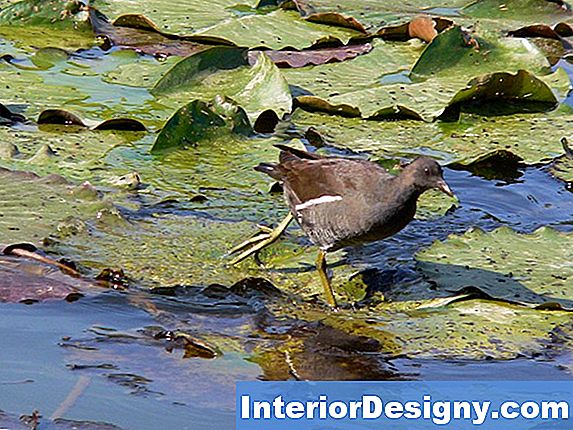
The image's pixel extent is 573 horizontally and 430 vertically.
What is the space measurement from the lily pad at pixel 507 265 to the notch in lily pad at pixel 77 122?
80.1 inches

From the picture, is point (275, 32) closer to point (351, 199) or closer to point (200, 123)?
point (200, 123)

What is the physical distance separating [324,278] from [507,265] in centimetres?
80

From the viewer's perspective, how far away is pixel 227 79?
24.5 feet

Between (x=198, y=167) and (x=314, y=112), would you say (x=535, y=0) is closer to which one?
(x=314, y=112)

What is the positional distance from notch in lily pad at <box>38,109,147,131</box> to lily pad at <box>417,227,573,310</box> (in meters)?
2.03

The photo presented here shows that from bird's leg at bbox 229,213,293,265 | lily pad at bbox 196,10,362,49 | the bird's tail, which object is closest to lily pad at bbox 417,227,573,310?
bird's leg at bbox 229,213,293,265

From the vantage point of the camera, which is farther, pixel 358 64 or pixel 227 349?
pixel 358 64

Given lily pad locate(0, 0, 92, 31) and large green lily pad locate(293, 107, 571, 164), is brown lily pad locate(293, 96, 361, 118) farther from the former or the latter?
lily pad locate(0, 0, 92, 31)

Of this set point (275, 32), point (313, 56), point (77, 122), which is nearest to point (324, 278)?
point (77, 122)

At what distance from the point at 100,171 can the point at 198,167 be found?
52 cm

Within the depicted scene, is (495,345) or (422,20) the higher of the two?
(422,20)

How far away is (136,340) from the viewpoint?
15.9 feet

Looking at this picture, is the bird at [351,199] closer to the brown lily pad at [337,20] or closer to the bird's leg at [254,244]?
the bird's leg at [254,244]

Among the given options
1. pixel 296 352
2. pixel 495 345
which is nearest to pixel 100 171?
pixel 296 352
